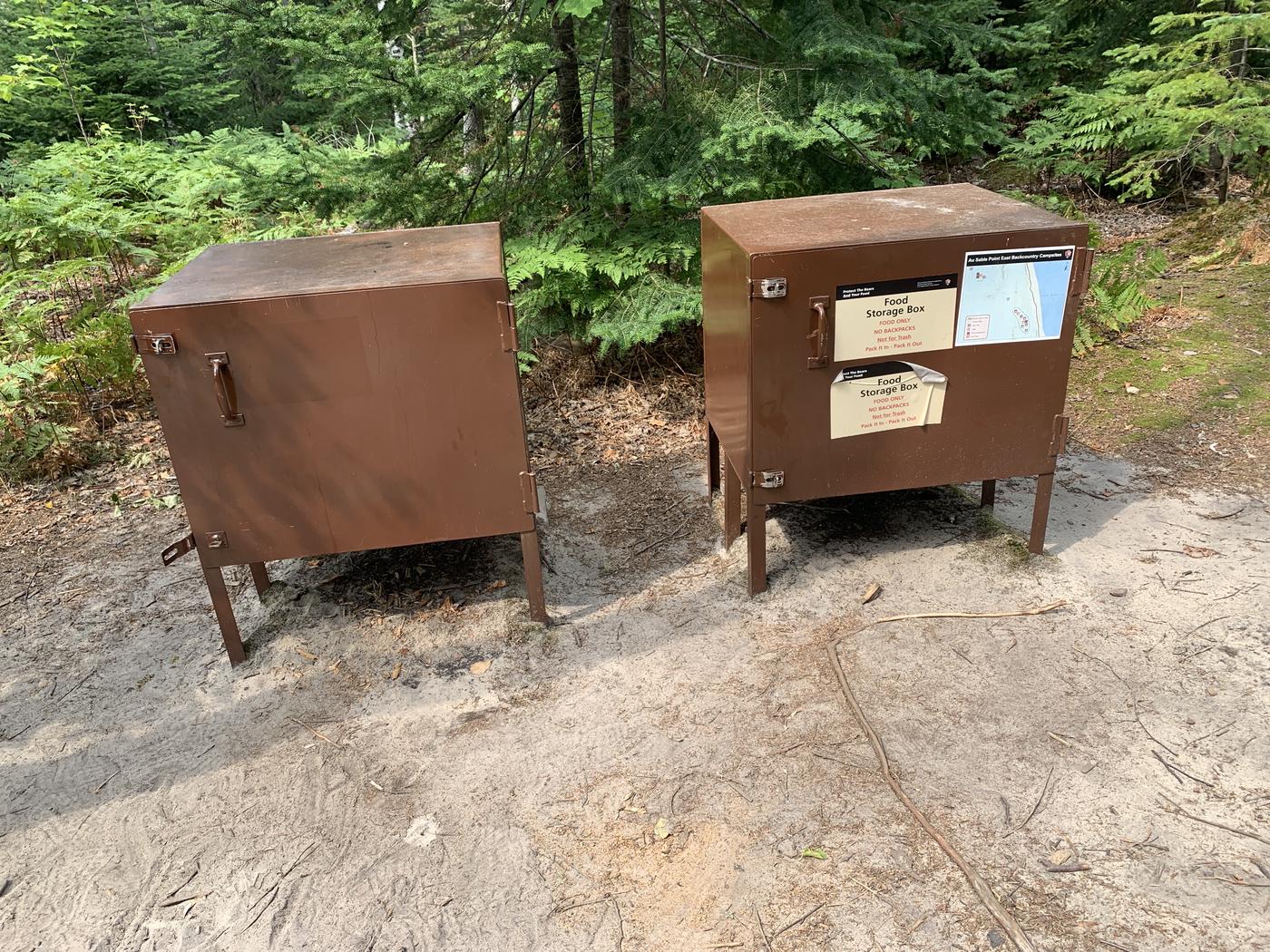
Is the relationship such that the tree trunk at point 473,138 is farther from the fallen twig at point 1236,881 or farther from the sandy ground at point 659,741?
the fallen twig at point 1236,881

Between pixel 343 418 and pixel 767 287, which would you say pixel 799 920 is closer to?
pixel 767 287

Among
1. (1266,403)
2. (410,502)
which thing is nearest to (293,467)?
(410,502)

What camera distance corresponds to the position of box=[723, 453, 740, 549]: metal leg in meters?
4.42

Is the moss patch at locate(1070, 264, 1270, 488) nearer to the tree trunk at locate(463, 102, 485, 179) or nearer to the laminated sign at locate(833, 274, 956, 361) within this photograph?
the laminated sign at locate(833, 274, 956, 361)

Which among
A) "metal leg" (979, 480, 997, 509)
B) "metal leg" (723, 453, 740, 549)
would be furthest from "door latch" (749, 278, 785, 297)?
"metal leg" (979, 480, 997, 509)

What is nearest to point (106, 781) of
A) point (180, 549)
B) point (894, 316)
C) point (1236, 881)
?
point (180, 549)

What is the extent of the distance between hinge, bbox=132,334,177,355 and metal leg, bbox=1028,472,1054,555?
11.9 ft

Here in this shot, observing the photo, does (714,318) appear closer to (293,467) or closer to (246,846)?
(293,467)

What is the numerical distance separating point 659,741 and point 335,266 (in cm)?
230

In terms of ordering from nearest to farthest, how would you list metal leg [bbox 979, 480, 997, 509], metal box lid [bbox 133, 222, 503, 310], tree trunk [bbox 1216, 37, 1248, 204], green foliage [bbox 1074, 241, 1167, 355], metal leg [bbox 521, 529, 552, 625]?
metal box lid [bbox 133, 222, 503, 310] < metal leg [bbox 521, 529, 552, 625] < metal leg [bbox 979, 480, 997, 509] < green foliage [bbox 1074, 241, 1167, 355] < tree trunk [bbox 1216, 37, 1248, 204]

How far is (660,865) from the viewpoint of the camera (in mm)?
2744

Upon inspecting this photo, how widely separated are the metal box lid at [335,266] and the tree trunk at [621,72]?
1.95 metres

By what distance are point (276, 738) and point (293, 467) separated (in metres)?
1.05

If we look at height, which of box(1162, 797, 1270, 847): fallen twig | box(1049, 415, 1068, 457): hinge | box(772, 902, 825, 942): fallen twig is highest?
box(1049, 415, 1068, 457): hinge
